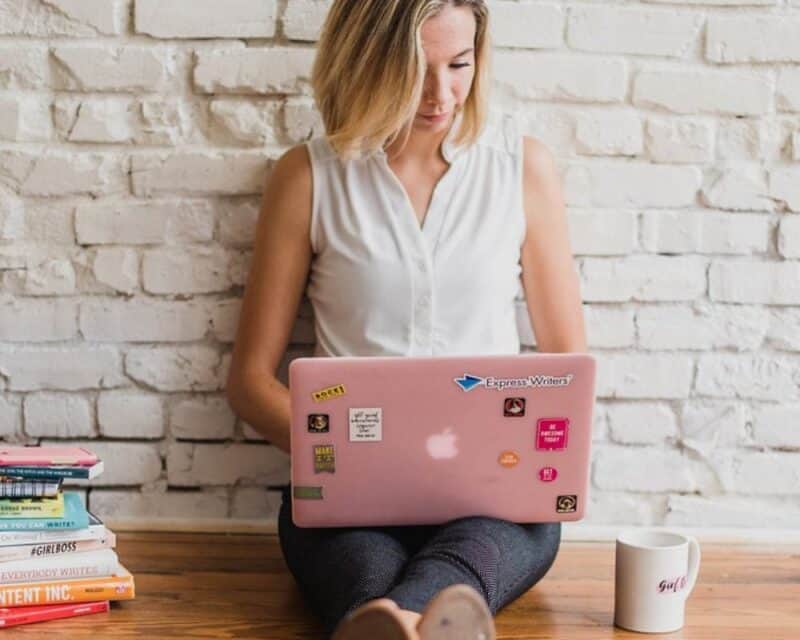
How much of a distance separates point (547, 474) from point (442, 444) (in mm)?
158

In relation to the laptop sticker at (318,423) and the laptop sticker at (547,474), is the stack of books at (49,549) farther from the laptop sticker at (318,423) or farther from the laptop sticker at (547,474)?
the laptop sticker at (547,474)

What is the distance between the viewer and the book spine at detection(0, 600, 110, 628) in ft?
5.53

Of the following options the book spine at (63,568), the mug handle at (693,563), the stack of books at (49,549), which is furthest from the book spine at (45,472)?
the mug handle at (693,563)

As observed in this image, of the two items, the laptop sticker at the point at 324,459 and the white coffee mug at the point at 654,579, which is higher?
the laptop sticker at the point at 324,459

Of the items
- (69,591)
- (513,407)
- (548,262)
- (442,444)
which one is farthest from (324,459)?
(548,262)

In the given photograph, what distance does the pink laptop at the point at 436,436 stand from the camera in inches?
62.4

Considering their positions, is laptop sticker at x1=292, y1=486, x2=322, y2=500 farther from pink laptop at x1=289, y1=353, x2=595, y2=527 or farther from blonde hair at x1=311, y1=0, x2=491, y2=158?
blonde hair at x1=311, y1=0, x2=491, y2=158

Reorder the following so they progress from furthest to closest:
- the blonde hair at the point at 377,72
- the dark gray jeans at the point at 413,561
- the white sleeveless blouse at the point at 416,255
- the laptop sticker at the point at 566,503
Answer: the white sleeveless blouse at the point at 416,255 < the blonde hair at the point at 377,72 < the laptop sticker at the point at 566,503 < the dark gray jeans at the point at 413,561

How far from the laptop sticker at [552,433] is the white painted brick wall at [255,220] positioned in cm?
52

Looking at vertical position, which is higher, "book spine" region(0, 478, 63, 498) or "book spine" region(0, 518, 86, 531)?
"book spine" region(0, 478, 63, 498)

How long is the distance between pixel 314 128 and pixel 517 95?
1.14 ft

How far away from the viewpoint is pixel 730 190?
213 cm

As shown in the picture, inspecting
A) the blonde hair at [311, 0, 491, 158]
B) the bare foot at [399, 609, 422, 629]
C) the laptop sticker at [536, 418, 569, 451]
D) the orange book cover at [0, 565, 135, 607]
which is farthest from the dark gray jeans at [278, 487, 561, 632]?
the blonde hair at [311, 0, 491, 158]

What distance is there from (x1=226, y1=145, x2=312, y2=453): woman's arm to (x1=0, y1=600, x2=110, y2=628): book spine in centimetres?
39
